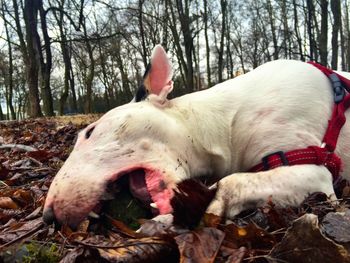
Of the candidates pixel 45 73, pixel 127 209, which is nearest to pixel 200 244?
pixel 127 209

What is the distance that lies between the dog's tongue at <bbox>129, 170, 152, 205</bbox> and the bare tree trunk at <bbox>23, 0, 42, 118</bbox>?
52.9ft

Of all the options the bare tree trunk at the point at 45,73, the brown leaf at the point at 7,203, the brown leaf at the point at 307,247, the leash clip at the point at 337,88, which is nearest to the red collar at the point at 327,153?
the leash clip at the point at 337,88

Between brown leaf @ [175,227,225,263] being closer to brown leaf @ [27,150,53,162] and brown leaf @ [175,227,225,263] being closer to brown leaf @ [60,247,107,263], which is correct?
brown leaf @ [60,247,107,263]

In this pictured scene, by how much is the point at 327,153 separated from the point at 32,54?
54.1 ft

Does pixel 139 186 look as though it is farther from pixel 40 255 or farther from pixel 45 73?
pixel 45 73

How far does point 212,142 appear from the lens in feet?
9.43

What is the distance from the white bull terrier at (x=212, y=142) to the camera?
2293mm

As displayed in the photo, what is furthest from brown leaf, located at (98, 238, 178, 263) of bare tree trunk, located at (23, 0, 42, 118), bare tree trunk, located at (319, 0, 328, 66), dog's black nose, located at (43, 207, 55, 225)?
bare tree trunk, located at (23, 0, 42, 118)

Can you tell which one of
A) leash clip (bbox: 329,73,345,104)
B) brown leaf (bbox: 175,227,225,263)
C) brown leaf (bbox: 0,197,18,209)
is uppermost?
leash clip (bbox: 329,73,345,104)

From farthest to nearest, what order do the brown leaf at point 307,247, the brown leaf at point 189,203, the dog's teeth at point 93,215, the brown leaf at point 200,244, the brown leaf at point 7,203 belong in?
the brown leaf at point 7,203 < the dog's teeth at point 93,215 < the brown leaf at point 189,203 < the brown leaf at point 200,244 < the brown leaf at point 307,247

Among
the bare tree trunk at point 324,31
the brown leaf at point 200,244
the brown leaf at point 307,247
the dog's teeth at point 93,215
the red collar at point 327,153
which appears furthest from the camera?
the bare tree trunk at point 324,31

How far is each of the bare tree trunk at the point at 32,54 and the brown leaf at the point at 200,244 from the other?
666 inches

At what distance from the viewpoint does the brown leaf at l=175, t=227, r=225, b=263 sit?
1.48m

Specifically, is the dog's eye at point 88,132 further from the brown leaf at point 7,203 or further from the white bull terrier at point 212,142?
the brown leaf at point 7,203
